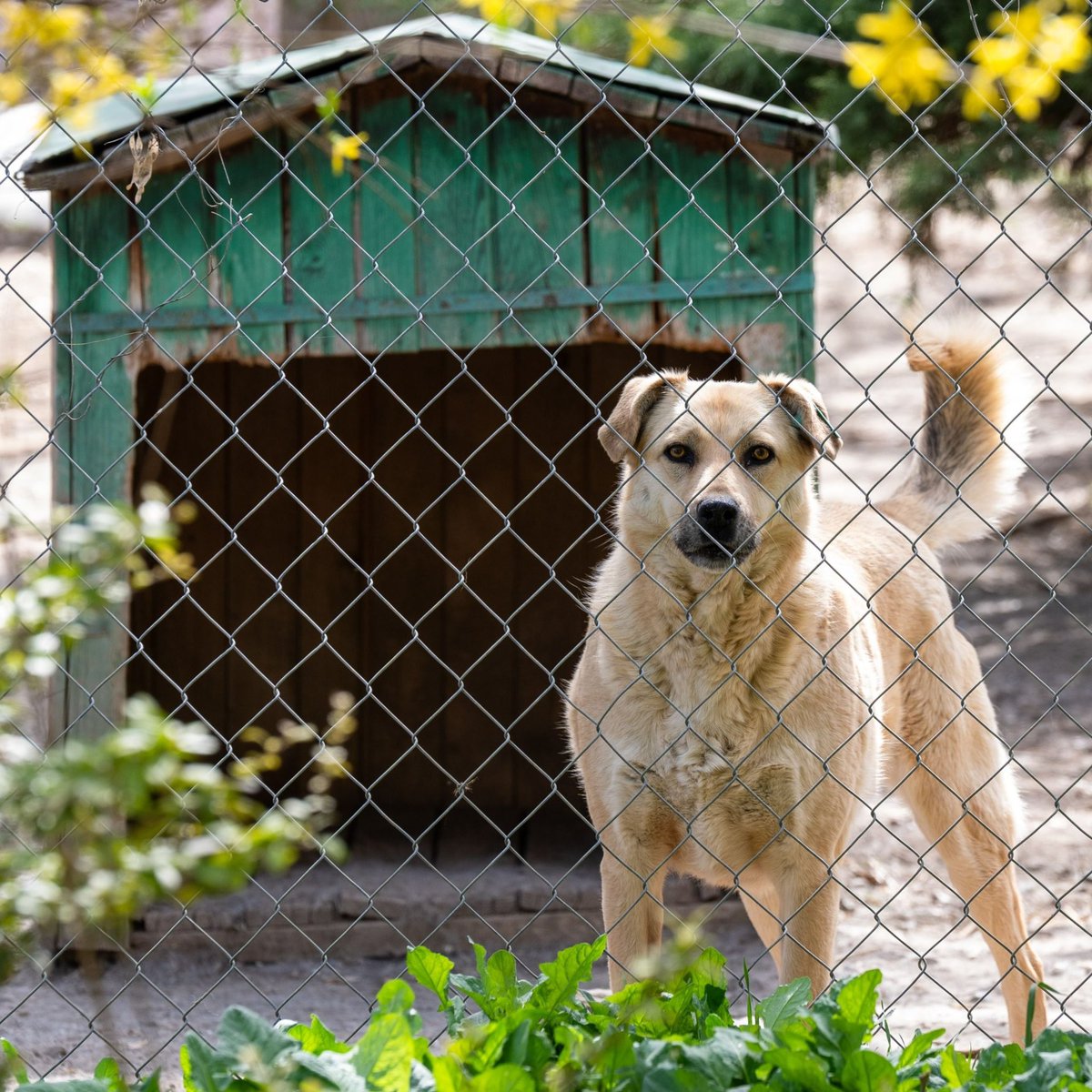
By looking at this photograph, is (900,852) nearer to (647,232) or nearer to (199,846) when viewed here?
(647,232)

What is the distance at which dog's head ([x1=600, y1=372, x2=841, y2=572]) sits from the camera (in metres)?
3.27

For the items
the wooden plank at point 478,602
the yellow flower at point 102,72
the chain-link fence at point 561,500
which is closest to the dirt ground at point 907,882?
the chain-link fence at point 561,500

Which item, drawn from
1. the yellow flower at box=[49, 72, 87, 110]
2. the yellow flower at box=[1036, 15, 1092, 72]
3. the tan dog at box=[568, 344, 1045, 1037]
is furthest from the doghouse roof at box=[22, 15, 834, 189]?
the yellow flower at box=[1036, 15, 1092, 72]

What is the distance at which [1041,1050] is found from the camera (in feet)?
7.42

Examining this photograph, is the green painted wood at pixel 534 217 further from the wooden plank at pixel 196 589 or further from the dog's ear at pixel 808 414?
the wooden plank at pixel 196 589

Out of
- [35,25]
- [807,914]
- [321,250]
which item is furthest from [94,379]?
[807,914]

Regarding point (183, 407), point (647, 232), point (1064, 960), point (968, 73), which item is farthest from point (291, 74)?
point (1064, 960)

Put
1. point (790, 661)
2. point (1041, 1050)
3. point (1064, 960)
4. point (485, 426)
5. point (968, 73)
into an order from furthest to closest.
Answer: point (485, 426)
point (968, 73)
point (1064, 960)
point (790, 661)
point (1041, 1050)

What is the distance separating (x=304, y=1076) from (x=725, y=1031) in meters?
0.68

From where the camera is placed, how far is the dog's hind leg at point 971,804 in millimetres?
3766

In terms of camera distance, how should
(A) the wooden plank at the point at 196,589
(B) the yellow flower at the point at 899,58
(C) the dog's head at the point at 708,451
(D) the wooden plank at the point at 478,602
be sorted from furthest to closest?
(D) the wooden plank at the point at 478,602, (A) the wooden plank at the point at 196,589, (C) the dog's head at the point at 708,451, (B) the yellow flower at the point at 899,58

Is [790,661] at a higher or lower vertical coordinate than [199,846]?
higher

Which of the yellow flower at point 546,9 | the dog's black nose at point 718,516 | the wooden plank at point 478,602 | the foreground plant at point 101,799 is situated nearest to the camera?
the foreground plant at point 101,799

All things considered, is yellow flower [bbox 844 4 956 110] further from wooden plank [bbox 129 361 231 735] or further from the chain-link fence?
wooden plank [bbox 129 361 231 735]
